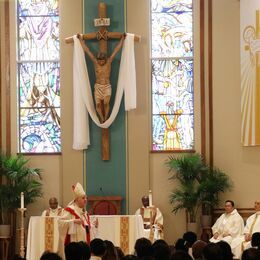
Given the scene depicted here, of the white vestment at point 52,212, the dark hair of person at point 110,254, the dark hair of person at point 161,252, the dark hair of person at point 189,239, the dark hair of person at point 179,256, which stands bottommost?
the white vestment at point 52,212

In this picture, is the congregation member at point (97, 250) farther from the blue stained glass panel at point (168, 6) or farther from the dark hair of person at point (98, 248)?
the blue stained glass panel at point (168, 6)

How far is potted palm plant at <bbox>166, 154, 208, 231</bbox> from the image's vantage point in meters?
13.3

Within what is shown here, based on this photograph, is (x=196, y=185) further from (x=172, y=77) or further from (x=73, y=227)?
(x=73, y=227)

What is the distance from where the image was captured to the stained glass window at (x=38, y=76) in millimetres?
14180

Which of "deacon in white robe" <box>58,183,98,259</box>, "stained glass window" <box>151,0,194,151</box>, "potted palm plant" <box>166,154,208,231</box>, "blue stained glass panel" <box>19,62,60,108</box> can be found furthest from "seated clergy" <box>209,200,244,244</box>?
"blue stained glass panel" <box>19,62,60,108</box>

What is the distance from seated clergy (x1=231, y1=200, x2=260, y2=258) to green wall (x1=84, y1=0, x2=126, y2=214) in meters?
2.43

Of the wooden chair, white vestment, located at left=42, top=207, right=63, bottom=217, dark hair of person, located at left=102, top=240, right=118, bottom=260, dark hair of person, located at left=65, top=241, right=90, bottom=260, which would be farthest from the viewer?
the wooden chair

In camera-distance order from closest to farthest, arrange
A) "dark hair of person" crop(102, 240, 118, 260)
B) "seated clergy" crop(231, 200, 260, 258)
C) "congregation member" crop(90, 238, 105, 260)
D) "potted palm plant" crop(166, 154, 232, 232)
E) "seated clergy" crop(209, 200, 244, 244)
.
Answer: "dark hair of person" crop(102, 240, 118, 260), "congregation member" crop(90, 238, 105, 260), "seated clergy" crop(231, 200, 260, 258), "seated clergy" crop(209, 200, 244, 244), "potted palm plant" crop(166, 154, 232, 232)

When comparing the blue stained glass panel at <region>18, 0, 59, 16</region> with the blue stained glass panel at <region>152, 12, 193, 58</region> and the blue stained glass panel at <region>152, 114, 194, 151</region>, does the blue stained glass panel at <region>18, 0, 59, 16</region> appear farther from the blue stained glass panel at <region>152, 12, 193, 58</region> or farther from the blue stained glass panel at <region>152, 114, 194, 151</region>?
the blue stained glass panel at <region>152, 114, 194, 151</region>

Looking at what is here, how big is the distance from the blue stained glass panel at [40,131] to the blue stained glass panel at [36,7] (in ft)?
6.54

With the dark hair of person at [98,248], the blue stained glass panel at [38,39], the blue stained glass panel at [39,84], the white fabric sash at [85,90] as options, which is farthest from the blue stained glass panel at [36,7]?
the dark hair of person at [98,248]

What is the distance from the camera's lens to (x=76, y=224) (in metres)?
9.62

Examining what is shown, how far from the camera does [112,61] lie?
45.4ft

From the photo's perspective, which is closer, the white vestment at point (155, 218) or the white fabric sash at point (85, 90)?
the white vestment at point (155, 218)
